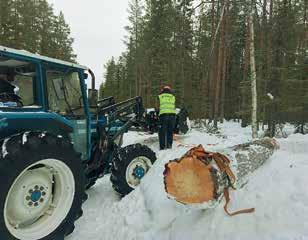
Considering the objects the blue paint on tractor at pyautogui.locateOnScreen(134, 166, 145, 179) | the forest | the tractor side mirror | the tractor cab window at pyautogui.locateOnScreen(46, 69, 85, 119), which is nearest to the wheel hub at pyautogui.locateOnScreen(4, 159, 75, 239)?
the tractor cab window at pyautogui.locateOnScreen(46, 69, 85, 119)

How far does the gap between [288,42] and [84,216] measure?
53.2 ft

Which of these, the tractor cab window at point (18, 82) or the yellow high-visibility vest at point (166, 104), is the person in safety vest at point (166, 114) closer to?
the yellow high-visibility vest at point (166, 104)

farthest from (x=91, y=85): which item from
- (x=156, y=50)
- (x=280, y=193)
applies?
(x=156, y=50)

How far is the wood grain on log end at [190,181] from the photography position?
4680 mm

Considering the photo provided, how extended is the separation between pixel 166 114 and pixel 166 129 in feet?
1.60

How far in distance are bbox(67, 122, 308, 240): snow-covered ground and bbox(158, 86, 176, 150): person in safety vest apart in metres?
4.64

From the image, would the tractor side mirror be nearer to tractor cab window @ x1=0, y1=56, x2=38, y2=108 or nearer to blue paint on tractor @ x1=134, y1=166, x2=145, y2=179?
tractor cab window @ x1=0, y1=56, x2=38, y2=108

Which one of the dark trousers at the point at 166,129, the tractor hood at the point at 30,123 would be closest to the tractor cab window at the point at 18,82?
the tractor hood at the point at 30,123

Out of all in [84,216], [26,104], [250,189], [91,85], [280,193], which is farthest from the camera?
[91,85]

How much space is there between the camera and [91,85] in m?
6.95

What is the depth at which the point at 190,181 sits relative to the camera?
4.77 meters

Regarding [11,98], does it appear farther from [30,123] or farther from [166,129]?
[166,129]

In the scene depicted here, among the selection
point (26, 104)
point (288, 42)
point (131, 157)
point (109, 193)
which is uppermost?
point (288, 42)

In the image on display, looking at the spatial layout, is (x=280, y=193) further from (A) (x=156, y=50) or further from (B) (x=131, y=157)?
(A) (x=156, y=50)
